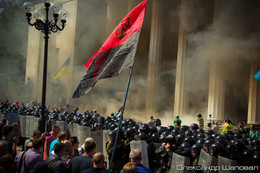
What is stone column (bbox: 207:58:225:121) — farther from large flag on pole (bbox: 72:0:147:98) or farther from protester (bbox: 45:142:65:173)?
protester (bbox: 45:142:65:173)

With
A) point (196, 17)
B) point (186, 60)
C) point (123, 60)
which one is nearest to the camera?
point (123, 60)

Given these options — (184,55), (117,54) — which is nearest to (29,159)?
(117,54)

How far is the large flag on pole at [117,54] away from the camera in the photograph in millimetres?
4254

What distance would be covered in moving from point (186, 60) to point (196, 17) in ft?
11.3

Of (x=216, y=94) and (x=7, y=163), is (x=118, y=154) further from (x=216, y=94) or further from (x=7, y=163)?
(x=216, y=94)

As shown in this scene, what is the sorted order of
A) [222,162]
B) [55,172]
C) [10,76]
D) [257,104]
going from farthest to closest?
[10,76] → [257,104] → [222,162] → [55,172]

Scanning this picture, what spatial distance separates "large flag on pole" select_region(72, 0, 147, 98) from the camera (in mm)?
4254

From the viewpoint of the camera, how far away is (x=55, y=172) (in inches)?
136

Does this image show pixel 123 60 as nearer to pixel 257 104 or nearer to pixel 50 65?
pixel 257 104

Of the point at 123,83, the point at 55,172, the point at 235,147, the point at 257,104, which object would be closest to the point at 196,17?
the point at 257,104

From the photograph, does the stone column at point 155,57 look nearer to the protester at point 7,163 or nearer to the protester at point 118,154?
the protester at point 118,154

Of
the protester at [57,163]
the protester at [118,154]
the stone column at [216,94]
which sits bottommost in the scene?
the protester at [118,154]

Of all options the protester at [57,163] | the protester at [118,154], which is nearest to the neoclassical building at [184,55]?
the protester at [118,154]

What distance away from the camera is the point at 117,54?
4.41 meters
